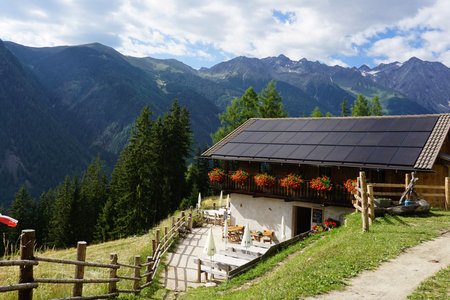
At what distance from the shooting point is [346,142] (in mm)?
22906

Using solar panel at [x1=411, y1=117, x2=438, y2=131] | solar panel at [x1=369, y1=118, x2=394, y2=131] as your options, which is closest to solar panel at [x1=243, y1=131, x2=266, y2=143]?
solar panel at [x1=369, y1=118, x2=394, y2=131]

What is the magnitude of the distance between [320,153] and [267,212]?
5.28 m

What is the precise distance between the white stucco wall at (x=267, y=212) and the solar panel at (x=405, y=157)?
401cm

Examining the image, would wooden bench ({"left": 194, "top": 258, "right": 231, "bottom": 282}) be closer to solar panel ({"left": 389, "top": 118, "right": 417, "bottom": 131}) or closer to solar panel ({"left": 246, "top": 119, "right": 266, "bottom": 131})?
solar panel ({"left": 389, "top": 118, "right": 417, "bottom": 131})

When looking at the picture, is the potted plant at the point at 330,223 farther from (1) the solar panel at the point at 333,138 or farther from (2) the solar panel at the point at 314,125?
(2) the solar panel at the point at 314,125

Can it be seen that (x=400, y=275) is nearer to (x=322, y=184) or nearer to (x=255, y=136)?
(x=322, y=184)

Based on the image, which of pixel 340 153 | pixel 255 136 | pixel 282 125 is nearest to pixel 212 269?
pixel 340 153

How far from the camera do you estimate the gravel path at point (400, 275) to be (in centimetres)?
864

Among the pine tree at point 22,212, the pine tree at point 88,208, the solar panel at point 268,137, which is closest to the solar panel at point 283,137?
the solar panel at point 268,137

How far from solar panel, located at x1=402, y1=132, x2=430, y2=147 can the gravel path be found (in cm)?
892

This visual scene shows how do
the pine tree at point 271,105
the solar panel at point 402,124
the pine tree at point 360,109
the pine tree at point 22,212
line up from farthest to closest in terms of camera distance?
A: the pine tree at point 22,212 → the pine tree at point 360,109 → the pine tree at point 271,105 → the solar panel at point 402,124

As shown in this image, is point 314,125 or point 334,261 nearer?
point 334,261

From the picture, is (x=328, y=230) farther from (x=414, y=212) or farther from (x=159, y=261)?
(x=159, y=261)

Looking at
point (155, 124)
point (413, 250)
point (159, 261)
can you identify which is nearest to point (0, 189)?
point (155, 124)
